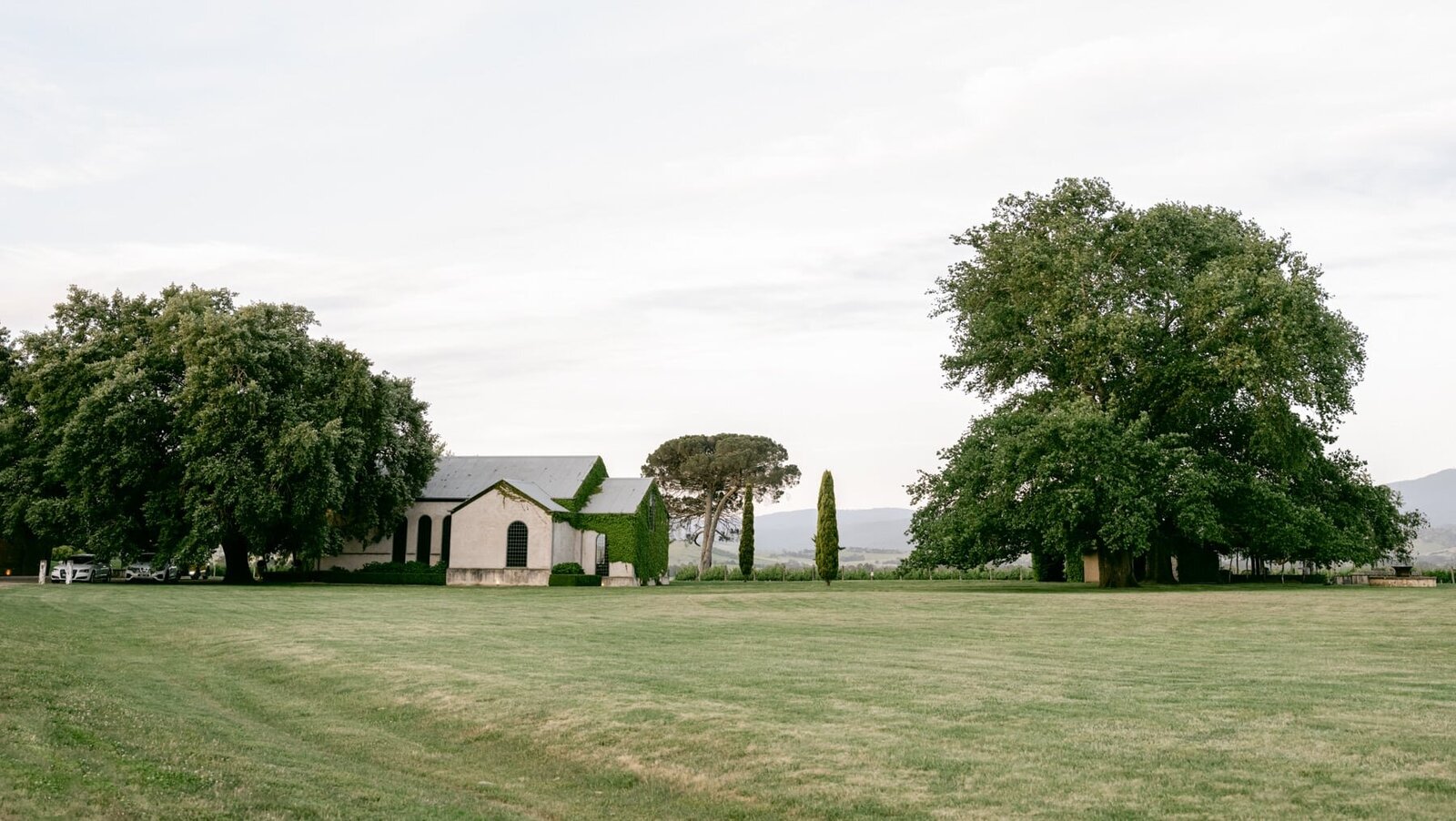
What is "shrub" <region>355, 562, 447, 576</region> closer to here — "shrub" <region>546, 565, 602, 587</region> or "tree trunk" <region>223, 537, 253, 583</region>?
"tree trunk" <region>223, 537, 253, 583</region>

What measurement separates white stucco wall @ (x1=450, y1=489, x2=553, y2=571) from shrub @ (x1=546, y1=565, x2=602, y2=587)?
1.94 m

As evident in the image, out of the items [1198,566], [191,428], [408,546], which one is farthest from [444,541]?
[1198,566]

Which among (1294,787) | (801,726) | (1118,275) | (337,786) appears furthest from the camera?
(1118,275)

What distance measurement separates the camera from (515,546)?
199 ft

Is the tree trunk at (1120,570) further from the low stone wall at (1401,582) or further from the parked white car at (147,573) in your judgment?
the parked white car at (147,573)

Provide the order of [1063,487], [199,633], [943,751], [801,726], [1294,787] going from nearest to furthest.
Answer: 1. [1294,787]
2. [943,751]
3. [801,726]
4. [199,633]
5. [1063,487]

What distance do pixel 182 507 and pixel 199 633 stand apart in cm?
2849

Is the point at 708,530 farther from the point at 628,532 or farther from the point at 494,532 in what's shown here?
the point at 494,532

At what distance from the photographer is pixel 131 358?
51656mm

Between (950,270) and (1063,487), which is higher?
(950,270)

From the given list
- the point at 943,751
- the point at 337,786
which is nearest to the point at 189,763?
the point at 337,786

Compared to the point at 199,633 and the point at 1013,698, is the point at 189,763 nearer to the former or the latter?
the point at 1013,698

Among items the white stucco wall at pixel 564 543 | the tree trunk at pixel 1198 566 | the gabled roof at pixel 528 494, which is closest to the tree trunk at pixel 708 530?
the white stucco wall at pixel 564 543

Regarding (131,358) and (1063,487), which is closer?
(1063,487)
